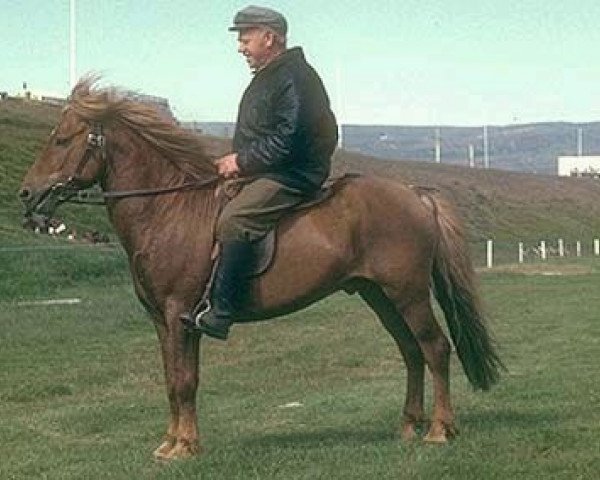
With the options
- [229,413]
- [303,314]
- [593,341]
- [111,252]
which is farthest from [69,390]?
[111,252]

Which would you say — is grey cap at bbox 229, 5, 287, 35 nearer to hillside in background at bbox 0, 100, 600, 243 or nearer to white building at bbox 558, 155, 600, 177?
hillside in background at bbox 0, 100, 600, 243

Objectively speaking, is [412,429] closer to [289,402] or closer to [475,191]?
[289,402]

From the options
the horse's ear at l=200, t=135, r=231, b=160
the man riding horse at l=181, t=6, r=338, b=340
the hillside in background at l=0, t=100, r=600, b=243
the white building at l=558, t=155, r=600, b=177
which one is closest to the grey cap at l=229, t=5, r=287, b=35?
the man riding horse at l=181, t=6, r=338, b=340

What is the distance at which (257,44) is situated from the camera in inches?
404

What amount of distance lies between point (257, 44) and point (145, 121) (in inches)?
41.4

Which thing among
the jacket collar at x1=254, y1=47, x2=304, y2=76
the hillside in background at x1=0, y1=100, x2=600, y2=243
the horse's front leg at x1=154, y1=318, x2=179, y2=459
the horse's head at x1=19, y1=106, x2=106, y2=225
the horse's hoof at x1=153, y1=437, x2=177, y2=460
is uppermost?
the jacket collar at x1=254, y1=47, x2=304, y2=76

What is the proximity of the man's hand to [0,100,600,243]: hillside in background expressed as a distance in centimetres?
4160

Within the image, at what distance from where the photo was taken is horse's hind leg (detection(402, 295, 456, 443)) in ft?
35.2

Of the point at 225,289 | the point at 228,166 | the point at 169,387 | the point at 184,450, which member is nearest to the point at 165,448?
the point at 184,450

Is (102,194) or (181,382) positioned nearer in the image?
(181,382)

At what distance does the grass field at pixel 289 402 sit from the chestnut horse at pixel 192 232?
0.64 m

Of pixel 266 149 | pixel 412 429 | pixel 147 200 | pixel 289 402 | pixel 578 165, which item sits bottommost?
pixel 578 165

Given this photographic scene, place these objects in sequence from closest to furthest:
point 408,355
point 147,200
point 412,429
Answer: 1. point 147,200
2. point 412,429
3. point 408,355

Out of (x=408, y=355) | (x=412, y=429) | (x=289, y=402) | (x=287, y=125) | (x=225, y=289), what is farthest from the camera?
(x=289, y=402)
